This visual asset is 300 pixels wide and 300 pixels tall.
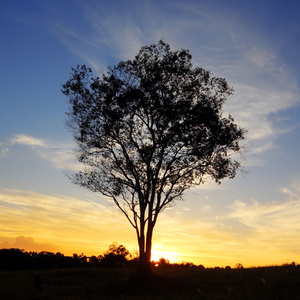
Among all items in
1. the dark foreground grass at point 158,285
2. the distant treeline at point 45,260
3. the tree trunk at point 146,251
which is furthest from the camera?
the distant treeline at point 45,260

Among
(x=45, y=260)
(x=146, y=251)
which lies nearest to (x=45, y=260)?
A: (x=45, y=260)

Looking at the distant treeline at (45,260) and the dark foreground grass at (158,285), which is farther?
the distant treeline at (45,260)

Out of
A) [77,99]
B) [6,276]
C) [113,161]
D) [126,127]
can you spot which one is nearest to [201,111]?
[126,127]

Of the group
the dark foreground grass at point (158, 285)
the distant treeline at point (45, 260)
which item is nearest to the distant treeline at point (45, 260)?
the distant treeline at point (45, 260)

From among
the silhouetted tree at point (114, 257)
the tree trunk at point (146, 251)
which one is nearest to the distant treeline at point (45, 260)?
the silhouetted tree at point (114, 257)

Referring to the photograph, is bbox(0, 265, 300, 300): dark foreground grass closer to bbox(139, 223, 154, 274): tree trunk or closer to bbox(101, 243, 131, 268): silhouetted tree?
bbox(139, 223, 154, 274): tree trunk

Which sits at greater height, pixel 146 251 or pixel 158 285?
pixel 146 251

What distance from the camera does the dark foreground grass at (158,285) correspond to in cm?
2072

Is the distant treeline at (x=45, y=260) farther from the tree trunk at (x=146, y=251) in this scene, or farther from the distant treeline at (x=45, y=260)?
the tree trunk at (x=146, y=251)

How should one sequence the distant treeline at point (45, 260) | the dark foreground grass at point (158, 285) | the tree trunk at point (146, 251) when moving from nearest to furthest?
the dark foreground grass at point (158, 285), the tree trunk at point (146, 251), the distant treeline at point (45, 260)

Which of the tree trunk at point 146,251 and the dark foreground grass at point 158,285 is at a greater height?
the tree trunk at point 146,251

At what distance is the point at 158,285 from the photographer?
25.9 metres

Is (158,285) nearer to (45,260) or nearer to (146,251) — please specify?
(146,251)

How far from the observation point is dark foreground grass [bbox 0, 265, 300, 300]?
68.0 feet
